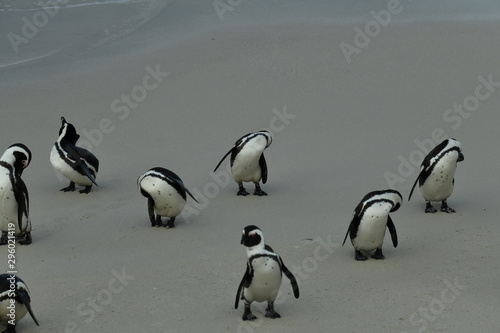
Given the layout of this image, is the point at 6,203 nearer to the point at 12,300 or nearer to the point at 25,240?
the point at 25,240

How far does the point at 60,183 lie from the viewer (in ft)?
28.5

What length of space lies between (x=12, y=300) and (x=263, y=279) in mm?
1361

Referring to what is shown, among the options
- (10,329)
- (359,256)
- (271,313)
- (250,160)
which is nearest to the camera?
(10,329)

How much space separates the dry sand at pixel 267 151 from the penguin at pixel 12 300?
21 centimetres

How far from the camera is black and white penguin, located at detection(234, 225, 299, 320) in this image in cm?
566


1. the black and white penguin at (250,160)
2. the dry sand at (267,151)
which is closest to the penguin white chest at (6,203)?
the dry sand at (267,151)

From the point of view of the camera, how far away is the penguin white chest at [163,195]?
288 inches

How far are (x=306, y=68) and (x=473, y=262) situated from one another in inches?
194

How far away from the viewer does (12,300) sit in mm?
5457

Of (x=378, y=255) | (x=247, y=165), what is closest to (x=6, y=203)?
(x=247, y=165)

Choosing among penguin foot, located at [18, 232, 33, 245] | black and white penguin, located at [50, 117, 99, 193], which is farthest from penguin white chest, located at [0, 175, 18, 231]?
black and white penguin, located at [50, 117, 99, 193]

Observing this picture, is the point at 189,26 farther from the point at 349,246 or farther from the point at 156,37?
the point at 349,246

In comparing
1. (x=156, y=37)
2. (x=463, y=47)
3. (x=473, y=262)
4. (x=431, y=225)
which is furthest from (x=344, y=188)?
(x=156, y=37)

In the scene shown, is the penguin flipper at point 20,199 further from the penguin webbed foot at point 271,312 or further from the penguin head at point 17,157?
the penguin webbed foot at point 271,312
